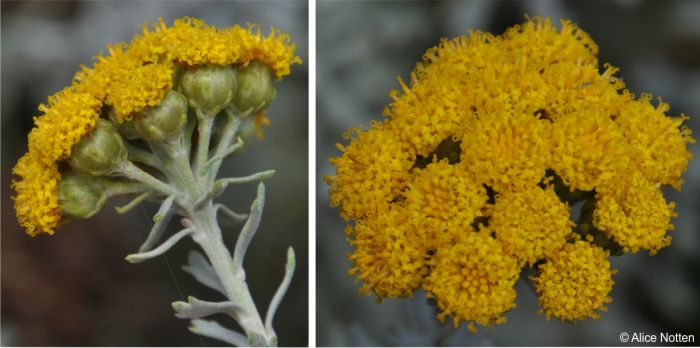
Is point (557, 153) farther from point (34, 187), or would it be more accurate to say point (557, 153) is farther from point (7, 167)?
point (7, 167)

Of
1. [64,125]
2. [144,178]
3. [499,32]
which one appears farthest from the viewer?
[499,32]

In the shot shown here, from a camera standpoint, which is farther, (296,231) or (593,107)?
(296,231)

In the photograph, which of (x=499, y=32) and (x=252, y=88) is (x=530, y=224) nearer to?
(x=252, y=88)

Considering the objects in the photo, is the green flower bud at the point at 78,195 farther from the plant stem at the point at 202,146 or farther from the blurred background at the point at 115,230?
the blurred background at the point at 115,230

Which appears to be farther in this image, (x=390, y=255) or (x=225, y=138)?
(x=225, y=138)

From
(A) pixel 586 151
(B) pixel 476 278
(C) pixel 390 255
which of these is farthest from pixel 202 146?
(A) pixel 586 151

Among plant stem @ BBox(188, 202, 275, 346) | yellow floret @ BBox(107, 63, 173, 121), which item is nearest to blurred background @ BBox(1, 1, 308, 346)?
plant stem @ BBox(188, 202, 275, 346)

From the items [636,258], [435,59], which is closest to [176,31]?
[435,59]
